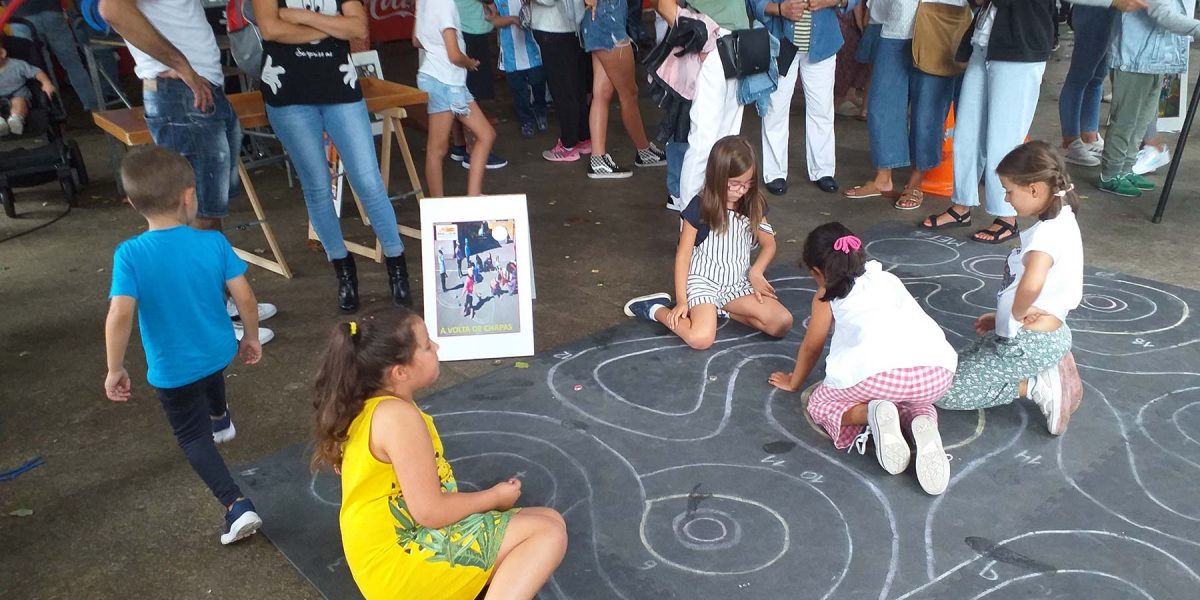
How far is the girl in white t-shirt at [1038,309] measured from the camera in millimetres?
2932

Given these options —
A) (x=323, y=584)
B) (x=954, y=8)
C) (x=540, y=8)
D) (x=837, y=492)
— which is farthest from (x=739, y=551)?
(x=540, y=8)

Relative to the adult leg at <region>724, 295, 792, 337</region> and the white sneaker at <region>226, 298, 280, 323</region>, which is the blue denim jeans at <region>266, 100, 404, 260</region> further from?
the adult leg at <region>724, 295, 792, 337</region>

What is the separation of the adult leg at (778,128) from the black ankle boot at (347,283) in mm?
2568

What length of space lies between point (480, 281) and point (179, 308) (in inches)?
54.1

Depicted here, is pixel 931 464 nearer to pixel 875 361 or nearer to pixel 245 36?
pixel 875 361

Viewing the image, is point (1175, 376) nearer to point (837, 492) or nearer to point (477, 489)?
Answer: point (837, 492)

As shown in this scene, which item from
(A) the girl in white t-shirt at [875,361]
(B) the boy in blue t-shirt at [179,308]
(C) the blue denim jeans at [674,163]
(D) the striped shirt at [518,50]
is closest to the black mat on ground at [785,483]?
(A) the girl in white t-shirt at [875,361]

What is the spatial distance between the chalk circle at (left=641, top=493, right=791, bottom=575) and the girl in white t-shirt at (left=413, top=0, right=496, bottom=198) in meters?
2.86

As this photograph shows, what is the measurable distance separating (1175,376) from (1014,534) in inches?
51.4

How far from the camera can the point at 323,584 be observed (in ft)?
7.86

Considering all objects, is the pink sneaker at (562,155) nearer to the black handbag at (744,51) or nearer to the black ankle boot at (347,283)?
the black handbag at (744,51)

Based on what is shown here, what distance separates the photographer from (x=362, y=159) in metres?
3.79

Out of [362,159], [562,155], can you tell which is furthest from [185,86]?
[562,155]

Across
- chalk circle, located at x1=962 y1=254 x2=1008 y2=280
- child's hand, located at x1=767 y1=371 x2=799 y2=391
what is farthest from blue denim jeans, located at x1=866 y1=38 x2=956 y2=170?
child's hand, located at x1=767 y1=371 x2=799 y2=391
